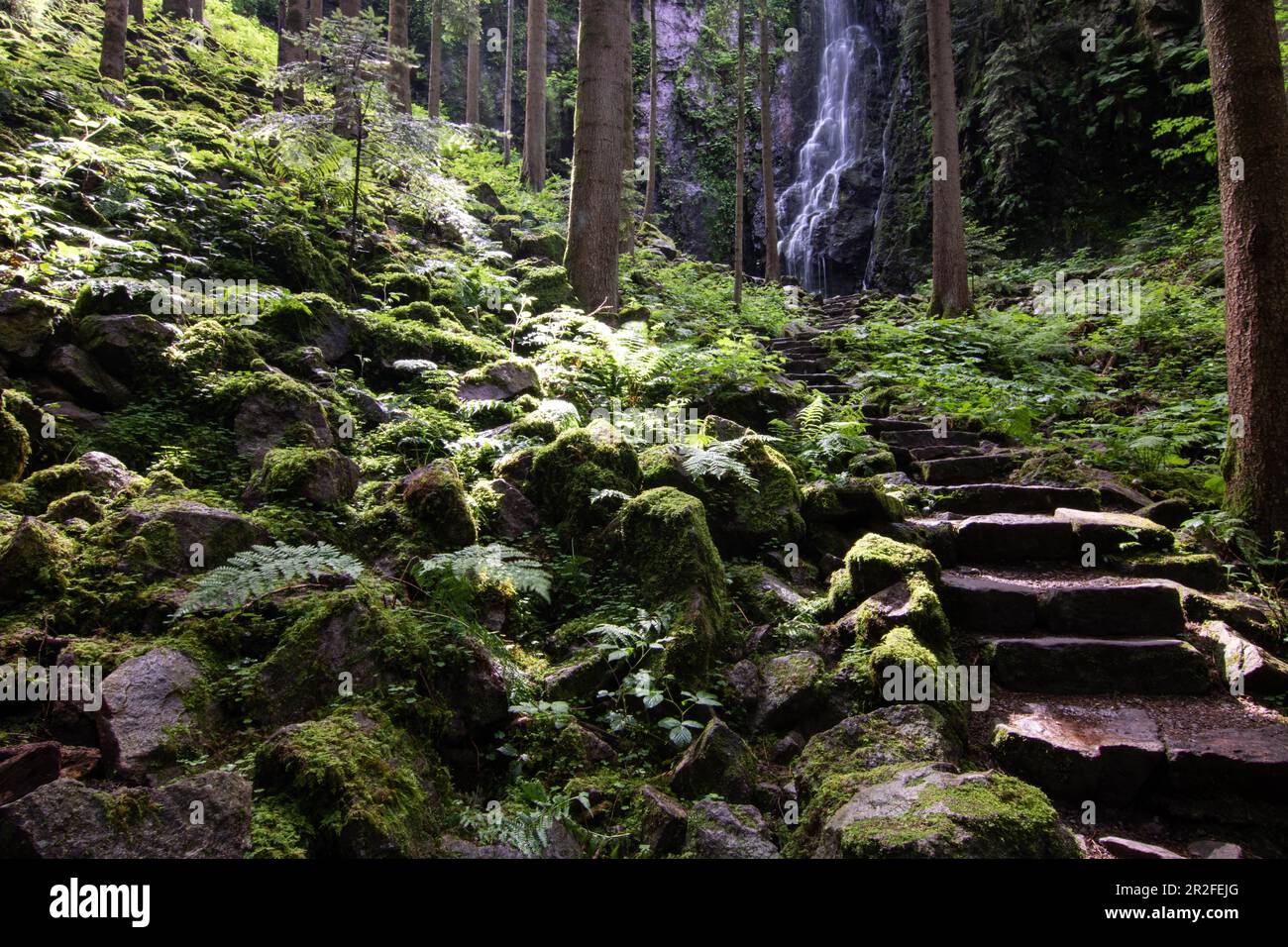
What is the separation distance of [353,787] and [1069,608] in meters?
4.40

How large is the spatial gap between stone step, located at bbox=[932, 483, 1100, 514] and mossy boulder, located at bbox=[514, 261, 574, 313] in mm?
5864

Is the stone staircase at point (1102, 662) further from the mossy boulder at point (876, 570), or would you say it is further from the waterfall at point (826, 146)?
the waterfall at point (826, 146)

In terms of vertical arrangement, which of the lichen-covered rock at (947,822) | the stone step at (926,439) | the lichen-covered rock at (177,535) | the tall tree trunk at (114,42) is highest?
the tall tree trunk at (114,42)

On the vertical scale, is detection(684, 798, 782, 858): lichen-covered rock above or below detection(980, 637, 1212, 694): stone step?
below

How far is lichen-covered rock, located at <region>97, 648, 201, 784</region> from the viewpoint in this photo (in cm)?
255

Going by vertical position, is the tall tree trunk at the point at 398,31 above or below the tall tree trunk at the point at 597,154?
above

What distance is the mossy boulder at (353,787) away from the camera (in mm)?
2303

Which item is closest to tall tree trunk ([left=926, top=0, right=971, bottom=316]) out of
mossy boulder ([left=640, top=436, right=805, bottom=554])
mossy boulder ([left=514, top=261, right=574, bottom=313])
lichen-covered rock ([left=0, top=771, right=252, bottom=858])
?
mossy boulder ([left=514, top=261, right=574, bottom=313])

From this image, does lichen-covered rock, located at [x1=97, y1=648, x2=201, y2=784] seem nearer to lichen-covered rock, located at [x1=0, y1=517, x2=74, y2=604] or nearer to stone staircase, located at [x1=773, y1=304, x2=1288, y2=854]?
lichen-covered rock, located at [x1=0, y1=517, x2=74, y2=604]

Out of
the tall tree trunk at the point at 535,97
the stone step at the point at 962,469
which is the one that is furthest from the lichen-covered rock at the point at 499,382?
the tall tree trunk at the point at 535,97

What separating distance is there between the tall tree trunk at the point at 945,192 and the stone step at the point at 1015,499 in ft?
26.4

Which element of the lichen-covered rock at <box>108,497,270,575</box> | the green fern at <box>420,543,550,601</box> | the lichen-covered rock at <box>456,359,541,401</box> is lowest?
the green fern at <box>420,543,550,601</box>
